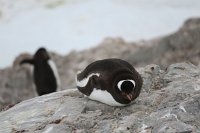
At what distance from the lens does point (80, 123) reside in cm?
534

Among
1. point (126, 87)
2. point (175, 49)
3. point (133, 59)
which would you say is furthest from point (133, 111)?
point (133, 59)

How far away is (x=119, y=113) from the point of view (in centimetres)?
545

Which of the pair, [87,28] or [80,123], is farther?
[87,28]

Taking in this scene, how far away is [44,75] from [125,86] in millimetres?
6001

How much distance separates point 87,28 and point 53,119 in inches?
594

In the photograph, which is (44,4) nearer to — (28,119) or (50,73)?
(50,73)

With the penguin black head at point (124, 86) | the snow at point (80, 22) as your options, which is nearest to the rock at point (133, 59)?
the snow at point (80, 22)

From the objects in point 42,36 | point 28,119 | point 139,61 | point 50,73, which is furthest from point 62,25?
point 28,119

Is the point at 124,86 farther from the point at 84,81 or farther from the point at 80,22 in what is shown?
the point at 80,22

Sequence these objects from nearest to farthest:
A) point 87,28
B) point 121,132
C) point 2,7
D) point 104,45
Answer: point 121,132 → point 104,45 → point 87,28 → point 2,7

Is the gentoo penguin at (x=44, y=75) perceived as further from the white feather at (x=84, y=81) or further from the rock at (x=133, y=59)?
the white feather at (x=84, y=81)

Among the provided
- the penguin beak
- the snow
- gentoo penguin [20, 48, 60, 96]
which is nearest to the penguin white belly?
the penguin beak

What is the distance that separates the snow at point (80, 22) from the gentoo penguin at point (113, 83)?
42.7ft

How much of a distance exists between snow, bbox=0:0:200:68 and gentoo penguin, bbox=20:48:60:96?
723cm
